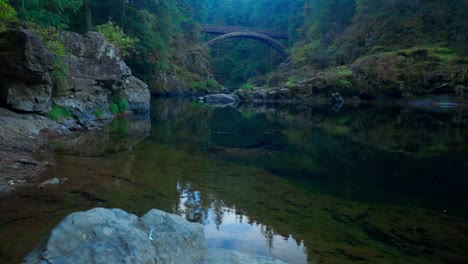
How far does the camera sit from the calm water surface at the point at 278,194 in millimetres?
3918

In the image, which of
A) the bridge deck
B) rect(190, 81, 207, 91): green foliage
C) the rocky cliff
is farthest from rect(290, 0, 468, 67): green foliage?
the rocky cliff

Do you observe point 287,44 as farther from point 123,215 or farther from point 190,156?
point 123,215

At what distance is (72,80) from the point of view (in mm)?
12648

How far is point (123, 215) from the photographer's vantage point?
278cm

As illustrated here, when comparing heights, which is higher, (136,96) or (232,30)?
(232,30)

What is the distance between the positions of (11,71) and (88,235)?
315 inches

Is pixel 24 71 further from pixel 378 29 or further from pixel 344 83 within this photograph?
pixel 378 29

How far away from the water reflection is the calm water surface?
0.04 ft

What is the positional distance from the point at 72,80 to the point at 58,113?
2196 millimetres

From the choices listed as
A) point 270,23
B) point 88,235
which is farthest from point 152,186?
point 270,23

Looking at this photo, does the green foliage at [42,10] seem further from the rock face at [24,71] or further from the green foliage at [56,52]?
the rock face at [24,71]

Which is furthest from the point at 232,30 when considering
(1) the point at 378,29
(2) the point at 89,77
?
(2) the point at 89,77

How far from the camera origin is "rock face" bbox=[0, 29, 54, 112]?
833 cm

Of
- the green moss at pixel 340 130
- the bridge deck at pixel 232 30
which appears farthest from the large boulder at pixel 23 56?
the bridge deck at pixel 232 30
